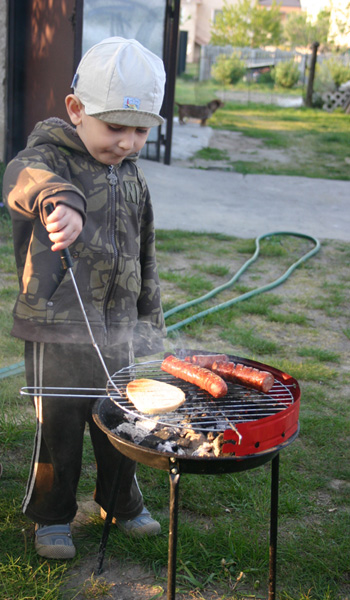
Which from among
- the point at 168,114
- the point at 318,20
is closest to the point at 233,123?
the point at 168,114

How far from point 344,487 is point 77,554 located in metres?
1.28

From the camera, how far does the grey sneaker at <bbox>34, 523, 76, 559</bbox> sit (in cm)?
232

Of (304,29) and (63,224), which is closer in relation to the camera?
(63,224)

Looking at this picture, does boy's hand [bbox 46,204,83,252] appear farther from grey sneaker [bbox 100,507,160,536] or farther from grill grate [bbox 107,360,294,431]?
grey sneaker [bbox 100,507,160,536]

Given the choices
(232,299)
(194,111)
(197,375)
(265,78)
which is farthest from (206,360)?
(265,78)

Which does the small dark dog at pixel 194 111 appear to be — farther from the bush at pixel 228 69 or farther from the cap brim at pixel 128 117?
the cap brim at pixel 128 117

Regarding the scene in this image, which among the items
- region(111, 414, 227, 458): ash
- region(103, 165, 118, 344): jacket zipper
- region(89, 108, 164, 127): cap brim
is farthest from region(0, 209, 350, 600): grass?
region(89, 108, 164, 127): cap brim

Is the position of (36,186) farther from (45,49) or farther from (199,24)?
(199,24)

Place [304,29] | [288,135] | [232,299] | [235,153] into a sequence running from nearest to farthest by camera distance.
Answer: [232,299] < [235,153] < [288,135] < [304,29]

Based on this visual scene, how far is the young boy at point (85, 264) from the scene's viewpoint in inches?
77.7

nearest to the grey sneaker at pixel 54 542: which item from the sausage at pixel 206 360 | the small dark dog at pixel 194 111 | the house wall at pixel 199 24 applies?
the sausage at pixel 206 360

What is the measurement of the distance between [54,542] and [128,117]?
1.55 metres

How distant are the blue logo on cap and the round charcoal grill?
86 cm

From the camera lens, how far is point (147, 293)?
249cm
